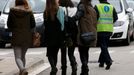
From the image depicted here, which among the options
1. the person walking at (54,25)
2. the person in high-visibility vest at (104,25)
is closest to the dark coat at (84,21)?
the person walking at (54,25)

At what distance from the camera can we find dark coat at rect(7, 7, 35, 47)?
Answer: 1016 centimetres

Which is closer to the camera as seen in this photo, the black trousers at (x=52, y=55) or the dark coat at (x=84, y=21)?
the black trousers at (x=52, y=55)

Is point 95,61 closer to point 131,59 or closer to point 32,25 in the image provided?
point 131,59

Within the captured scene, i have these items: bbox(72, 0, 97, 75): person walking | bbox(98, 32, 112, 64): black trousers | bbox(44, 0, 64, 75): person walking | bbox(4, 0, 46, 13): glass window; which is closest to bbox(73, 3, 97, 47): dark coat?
bbox(72, 0, 97, 75): person walking

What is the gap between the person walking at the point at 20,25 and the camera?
10.2 m

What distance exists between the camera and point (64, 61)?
34.3 ft

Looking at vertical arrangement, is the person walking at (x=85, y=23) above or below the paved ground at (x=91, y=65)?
above

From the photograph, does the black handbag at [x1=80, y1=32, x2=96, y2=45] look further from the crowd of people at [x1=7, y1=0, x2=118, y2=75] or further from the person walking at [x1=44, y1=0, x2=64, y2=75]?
the person walking at [x1=44, y1=0, x2=64, y2=75]

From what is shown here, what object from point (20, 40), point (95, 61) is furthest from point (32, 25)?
point (95, 61)

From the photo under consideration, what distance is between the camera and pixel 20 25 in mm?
10188

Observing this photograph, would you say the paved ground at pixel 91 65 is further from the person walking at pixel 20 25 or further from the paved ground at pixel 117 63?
the person walking at pixel 20 25

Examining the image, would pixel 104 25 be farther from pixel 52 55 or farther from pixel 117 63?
pixel 52 55

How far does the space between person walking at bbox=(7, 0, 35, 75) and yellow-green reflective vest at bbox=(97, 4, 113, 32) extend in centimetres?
233

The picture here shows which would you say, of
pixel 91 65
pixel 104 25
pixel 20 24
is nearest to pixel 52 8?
pixel 20 24
